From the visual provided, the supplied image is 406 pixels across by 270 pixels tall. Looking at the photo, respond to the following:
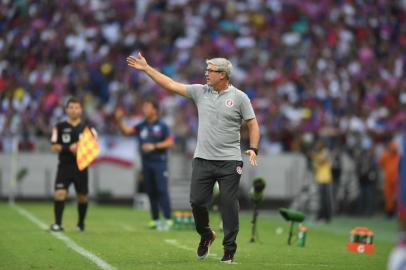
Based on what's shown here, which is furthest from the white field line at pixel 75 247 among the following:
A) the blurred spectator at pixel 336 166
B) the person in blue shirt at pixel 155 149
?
the blurred spectator at pixel 336 166

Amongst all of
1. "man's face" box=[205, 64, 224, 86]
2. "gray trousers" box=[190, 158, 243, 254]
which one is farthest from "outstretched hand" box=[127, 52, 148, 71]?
"gray trousers" box=[190, 158, 243, 254]

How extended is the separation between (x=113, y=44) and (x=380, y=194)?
9.11m

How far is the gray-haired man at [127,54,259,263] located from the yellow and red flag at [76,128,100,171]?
4.90 meters

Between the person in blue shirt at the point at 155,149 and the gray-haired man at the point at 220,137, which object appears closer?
the gray-haired man at the point at 220,137

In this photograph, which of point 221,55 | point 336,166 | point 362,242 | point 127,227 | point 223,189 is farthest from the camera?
point 221,55

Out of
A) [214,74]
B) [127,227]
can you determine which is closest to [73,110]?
[127,227]

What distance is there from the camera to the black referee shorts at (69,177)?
16594 millimetres

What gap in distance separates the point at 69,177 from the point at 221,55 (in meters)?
15.5

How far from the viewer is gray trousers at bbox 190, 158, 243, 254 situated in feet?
38.6

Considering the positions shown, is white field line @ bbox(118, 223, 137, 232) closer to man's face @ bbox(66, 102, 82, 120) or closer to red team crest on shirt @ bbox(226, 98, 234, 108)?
man's face @ bbox(66, 102, 82, 120)

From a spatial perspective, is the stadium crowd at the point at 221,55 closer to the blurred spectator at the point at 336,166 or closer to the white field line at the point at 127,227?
the blurred spectator at the point at 336,166

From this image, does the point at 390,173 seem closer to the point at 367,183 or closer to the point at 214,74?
the point at 367,183

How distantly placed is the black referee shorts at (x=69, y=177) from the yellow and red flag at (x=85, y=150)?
0.40 ft

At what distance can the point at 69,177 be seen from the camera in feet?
54.5
